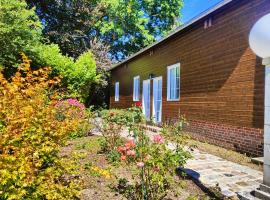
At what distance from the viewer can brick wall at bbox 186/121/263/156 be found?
7.47m

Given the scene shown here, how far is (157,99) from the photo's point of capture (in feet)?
48.1

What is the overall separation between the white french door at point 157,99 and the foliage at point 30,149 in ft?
33.2

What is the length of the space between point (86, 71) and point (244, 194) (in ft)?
50.0

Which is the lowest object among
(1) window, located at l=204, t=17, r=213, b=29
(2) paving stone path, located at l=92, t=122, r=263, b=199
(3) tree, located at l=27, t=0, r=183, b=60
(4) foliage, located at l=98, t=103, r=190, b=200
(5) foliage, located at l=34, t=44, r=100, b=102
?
(2) paving stone path, located at l=92, t=122, r=263, b=199

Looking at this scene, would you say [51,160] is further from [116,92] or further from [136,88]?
[116,92]

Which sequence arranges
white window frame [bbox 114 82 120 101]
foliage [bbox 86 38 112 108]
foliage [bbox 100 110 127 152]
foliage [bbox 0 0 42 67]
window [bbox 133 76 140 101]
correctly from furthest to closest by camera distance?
1. foliage [bbox 86 38 112 108]
2. white window frame [bbox 114 82 120 101]
3. window [bbox 133 76 140 101]
4. foliage [bbox 0 0 42 67]
5. foliage [bbox 100 110 127 152]

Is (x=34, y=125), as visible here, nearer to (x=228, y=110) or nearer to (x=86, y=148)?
(x=86, y=148)

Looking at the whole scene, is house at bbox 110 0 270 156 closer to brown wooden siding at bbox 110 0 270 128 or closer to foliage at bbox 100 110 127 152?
brown wooden siding at bbox 110 0 270 128

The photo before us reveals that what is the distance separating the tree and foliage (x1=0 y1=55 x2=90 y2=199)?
Answer: 19.6 meters

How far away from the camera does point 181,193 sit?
4719mm

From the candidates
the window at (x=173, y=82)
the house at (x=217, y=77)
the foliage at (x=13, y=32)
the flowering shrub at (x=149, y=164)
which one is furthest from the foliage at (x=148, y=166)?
the foliage at (x=13, y=32)

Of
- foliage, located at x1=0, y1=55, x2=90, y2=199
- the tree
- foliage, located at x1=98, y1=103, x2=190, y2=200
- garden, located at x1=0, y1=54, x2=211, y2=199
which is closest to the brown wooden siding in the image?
garden, located at x1=0, y1=54, x2=211, y2=199

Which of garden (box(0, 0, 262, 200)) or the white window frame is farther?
the white window frame

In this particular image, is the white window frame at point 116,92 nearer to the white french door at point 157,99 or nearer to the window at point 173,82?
the white french door at point 157,99
